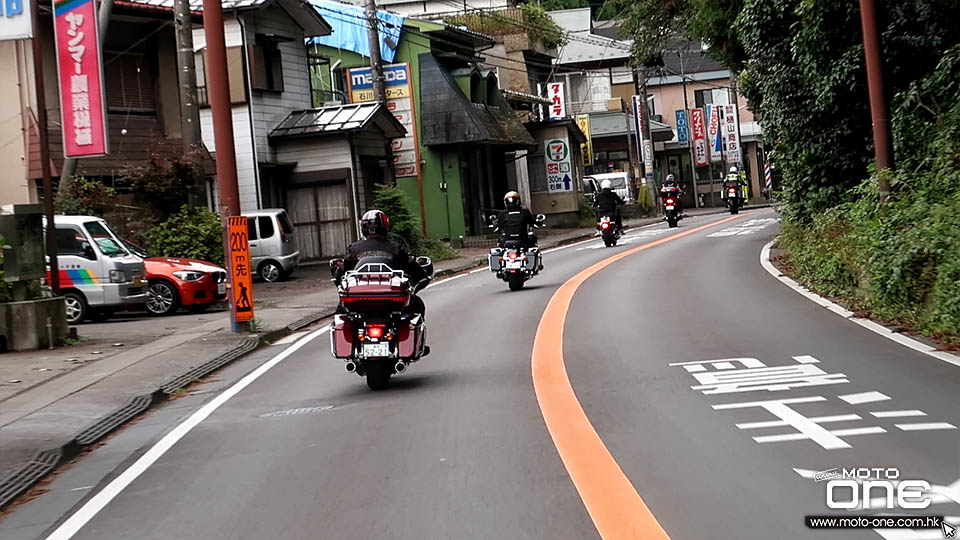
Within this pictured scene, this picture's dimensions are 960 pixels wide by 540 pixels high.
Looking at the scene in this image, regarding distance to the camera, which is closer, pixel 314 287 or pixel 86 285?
pixel 86 285

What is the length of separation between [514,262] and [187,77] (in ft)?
27.9

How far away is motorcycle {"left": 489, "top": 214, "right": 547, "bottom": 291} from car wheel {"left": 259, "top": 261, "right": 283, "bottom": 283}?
1014 centimetres

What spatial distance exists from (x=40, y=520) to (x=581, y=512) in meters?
3.46

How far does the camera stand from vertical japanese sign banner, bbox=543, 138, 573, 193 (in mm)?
52844

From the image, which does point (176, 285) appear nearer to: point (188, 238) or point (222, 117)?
point (188, 238)

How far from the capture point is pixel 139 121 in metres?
31.5

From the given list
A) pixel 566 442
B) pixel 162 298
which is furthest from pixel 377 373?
pixel 162 298

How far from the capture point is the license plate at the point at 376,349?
10867mm

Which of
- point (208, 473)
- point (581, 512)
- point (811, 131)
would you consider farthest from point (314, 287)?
point (581, 512)

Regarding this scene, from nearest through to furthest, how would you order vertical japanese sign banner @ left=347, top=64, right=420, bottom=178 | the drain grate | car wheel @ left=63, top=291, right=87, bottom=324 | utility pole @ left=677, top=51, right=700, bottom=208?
the drain grate < car wheel @ left=63, top=291, right=87, bottom=324 < vertical japanese sign banner @ left=347, top=64, right=420, bottom=178 < utility pole @ left=677, top=51, right=700, bottom=208

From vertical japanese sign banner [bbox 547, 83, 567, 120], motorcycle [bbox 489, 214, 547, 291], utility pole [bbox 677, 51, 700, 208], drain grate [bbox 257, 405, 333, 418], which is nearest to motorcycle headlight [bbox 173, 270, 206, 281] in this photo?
motorcycle [bbox 489, 214, 547, 291]

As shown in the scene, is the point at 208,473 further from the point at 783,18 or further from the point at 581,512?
the point at 783,18

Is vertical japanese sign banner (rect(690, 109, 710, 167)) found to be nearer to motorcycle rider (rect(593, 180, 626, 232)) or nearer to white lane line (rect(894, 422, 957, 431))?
motorcycle rider (rect(593, 180, 626, 232))

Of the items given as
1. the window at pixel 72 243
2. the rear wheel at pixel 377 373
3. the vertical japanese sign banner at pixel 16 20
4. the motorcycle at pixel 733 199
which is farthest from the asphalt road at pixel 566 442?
the motorcycle at pixel 733 199
